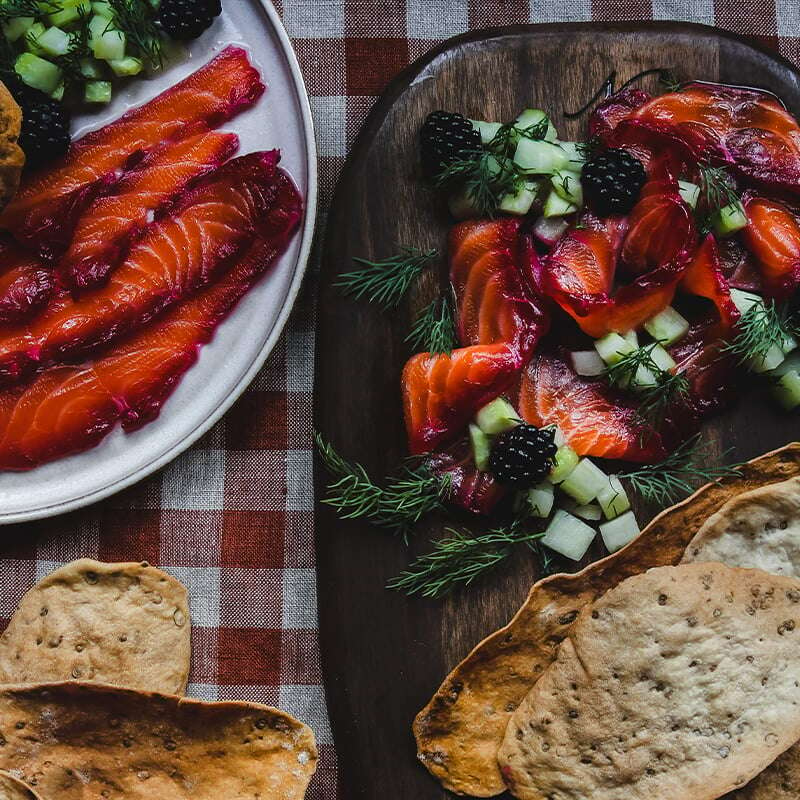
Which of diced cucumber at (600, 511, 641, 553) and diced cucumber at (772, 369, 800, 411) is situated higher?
diced cucumber at (772, 369, 800, 411)

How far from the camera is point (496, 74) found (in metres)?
2.33

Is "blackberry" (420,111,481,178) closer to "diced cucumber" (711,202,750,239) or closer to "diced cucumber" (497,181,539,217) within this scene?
"diced cucumber" (497,181,539,217)

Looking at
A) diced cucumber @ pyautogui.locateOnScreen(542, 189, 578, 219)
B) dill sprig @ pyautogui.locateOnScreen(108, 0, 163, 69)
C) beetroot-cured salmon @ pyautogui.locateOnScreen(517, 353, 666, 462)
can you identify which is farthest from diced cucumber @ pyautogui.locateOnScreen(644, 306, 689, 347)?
dill sprig @ pyautogui.locateOnScreen(108, 0, 163, 69)

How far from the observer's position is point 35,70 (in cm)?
225

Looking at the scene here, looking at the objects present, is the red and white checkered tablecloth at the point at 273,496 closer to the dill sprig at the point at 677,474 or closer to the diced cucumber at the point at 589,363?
the diced cucumber at the point at 589,363

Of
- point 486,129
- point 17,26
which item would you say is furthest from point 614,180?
point 17,26

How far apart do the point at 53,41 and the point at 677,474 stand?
66.7 inches

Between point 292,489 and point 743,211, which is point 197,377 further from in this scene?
point 743,211

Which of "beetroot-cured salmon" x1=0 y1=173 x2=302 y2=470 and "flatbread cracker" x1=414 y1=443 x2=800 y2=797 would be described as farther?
"beetroot-cured salmon" x1=0 y1=173 x2=302 y2=470

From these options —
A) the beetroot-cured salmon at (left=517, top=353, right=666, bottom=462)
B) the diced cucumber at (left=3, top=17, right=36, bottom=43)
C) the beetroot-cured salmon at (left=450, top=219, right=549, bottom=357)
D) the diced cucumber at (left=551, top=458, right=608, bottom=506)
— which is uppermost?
the diced cucumber at (left=3, top=17, right=36, bottom=43)

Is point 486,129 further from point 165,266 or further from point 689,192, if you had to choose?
point 165,266

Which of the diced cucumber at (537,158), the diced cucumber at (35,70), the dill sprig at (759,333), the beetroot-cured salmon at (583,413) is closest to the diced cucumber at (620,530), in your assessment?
the beetroot-cured salmon at (583,413)

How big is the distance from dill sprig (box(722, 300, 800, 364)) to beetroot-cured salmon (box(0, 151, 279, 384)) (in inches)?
42.8

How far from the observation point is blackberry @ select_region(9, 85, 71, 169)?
Answer: 7.27 feet
